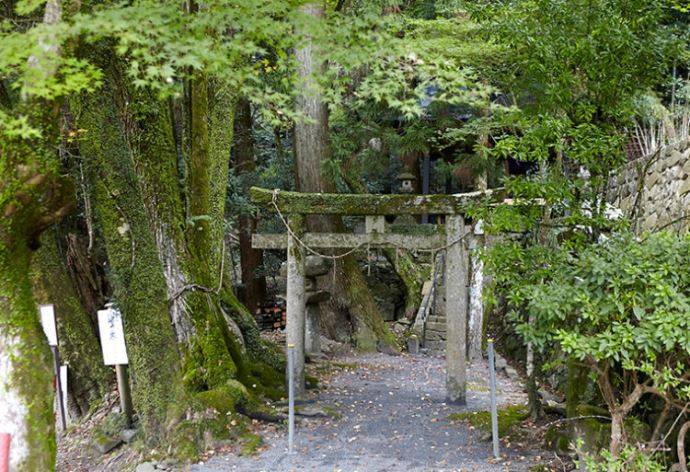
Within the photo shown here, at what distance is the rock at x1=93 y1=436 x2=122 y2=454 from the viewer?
6.70m

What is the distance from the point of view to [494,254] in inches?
194

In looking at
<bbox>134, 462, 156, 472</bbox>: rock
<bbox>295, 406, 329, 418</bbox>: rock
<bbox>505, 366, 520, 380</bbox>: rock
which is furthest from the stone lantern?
<bbox>134, 462, 156, 472</bbox>: rock

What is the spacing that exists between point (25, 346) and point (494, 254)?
138 inches

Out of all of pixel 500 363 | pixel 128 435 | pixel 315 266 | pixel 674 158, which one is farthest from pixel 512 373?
pixel 128 435

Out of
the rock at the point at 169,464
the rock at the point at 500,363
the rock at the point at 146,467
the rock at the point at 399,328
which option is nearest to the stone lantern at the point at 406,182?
the rock at the point at 399,328

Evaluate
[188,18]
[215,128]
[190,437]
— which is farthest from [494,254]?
[215,128]

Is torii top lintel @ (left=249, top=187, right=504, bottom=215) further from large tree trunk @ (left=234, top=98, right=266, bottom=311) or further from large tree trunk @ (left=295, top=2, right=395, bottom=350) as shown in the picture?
large tree trunk @ (left=234, top=98, right=266, bottom=311)

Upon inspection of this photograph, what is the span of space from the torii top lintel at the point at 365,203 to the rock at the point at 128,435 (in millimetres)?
3148

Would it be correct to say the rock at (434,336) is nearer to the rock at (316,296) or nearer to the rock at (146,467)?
the rock at (316,296)

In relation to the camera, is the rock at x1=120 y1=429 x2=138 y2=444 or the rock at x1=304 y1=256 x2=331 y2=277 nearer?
the rock at x1=120 y1=429 x2=138 y2=444

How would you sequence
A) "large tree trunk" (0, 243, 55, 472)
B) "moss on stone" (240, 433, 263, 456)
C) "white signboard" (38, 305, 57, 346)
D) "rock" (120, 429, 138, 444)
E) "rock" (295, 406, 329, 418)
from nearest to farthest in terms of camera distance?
"large tree trunk" (0, 243, 55, 472), "moss on stone" (240, 433, 263, 456), "rock" (120, 429, 138, 444), "white signboard" (38, 305, 57, 346), "rock" (295, 406, 329, 418)

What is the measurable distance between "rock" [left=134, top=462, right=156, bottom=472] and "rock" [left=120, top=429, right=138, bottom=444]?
104cm

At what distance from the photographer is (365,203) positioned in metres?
7.75

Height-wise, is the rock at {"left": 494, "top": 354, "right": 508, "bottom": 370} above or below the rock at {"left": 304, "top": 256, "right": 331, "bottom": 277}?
below
